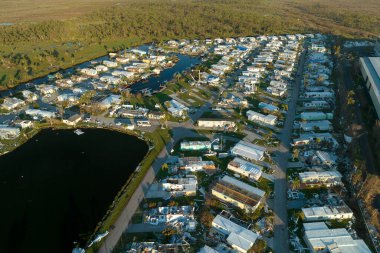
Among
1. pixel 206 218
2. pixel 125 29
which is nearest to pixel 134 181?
pixel 206 218

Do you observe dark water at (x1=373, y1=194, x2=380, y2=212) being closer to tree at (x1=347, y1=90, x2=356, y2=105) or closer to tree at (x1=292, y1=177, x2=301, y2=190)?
tree at (x1=292, y1=177, x2=301, y2=190)

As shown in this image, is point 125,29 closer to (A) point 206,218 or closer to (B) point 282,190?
(B) point 282,190

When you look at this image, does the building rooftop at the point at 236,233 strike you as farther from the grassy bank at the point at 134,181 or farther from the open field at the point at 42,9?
the open field at the point at 42,9

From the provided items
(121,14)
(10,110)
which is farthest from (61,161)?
(121,14)

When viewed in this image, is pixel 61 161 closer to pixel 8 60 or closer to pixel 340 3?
pixel 8 60

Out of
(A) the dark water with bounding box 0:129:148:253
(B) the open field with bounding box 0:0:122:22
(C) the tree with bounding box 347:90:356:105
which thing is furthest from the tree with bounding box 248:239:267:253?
(B) the open field with bounding box 0:0:122:22

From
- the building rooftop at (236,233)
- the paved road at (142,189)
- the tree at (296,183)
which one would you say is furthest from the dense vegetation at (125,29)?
the tree at (296,183)
